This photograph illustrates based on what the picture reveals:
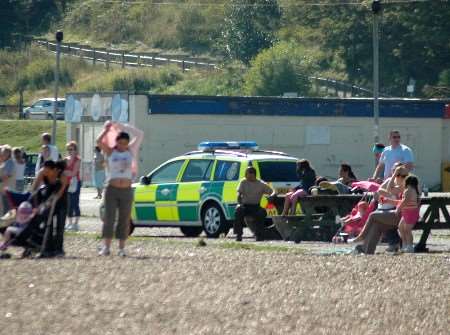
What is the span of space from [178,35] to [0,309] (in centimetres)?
8038

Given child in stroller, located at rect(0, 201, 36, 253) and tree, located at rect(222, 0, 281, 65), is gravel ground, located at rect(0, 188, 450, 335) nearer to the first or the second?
child in stroller, located at rect(0, 201, 36, 253)

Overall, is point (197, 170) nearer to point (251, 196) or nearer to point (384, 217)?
point (251, 196)

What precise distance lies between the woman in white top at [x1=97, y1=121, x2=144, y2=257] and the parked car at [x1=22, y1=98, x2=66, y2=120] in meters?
50.4

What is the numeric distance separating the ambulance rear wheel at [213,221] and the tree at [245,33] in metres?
59.3

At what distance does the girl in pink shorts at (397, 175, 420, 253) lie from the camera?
1936 centimetres

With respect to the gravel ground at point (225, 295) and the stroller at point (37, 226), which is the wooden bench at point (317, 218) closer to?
the gravel ground at point (225, 295)

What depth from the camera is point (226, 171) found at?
2462 cm

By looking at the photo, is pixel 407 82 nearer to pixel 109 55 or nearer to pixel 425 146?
pixel 109 55

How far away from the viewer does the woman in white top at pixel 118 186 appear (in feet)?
57.7

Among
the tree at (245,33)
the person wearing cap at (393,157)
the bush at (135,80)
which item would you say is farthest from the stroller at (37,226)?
the tree at (245,33)

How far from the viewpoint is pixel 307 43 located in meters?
87.2

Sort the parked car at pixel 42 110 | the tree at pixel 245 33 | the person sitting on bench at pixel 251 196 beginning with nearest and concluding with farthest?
1. the person sitting on bench at pixel 251 196
2. the parked car at pixel 42 110
3. the tree at pixel 245 33

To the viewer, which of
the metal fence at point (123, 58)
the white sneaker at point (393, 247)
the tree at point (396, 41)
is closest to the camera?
the white sneaker at point (393, 247)

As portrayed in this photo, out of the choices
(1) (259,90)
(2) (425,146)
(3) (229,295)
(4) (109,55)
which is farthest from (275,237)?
(4) (109,55)
